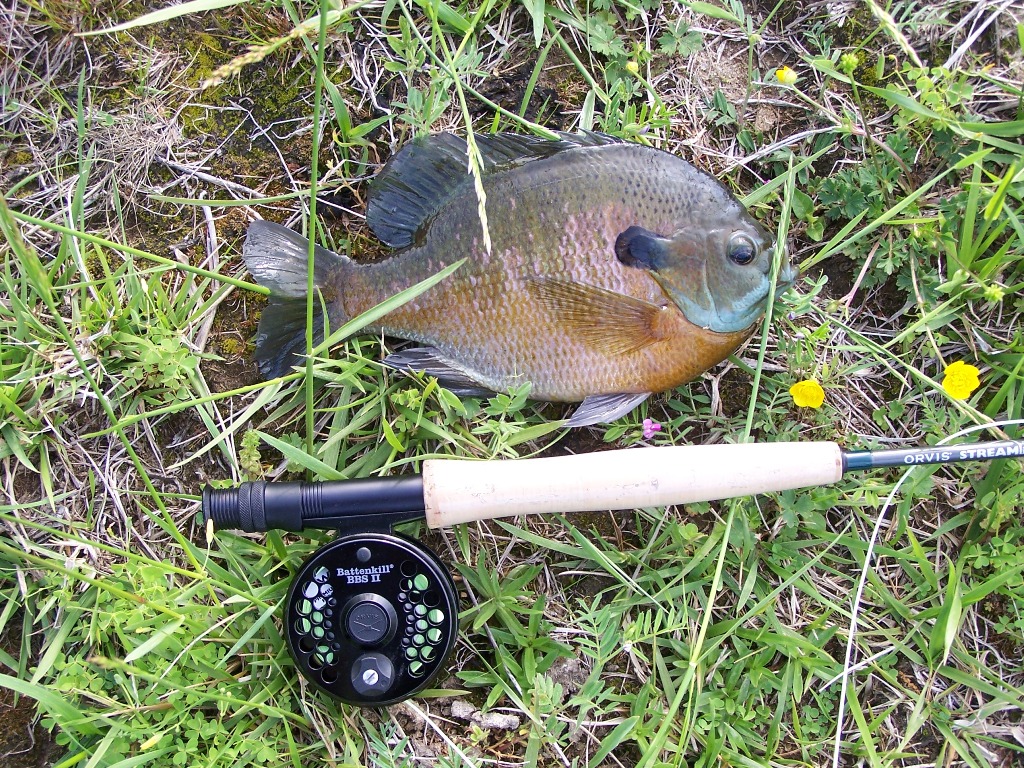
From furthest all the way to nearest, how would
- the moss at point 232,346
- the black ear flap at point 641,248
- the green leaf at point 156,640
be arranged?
the moss at point 232,346
the black ear flap at point 641,248
the green leaf at point 156,640

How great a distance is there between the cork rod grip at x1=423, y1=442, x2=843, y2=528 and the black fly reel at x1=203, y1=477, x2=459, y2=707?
8.0 inches

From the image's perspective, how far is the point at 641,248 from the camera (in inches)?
91.4

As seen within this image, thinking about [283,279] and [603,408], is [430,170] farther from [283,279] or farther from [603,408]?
[603,408]

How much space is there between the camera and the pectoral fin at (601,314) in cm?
232

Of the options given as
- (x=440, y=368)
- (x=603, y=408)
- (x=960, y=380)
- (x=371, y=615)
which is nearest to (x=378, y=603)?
(x=371, y=615)

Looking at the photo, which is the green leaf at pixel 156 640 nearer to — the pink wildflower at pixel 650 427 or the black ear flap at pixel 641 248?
the pink wildflower at pixel 650 427

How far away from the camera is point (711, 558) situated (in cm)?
244

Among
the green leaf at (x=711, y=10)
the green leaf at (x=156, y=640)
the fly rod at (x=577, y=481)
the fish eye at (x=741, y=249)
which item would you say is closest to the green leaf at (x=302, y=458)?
the fly rod at (x=577, y=481)

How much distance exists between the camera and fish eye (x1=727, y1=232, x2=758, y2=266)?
2.30 m

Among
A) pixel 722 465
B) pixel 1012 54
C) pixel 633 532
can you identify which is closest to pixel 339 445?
pixel 633 532

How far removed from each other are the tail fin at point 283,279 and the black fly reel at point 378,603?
67 cm

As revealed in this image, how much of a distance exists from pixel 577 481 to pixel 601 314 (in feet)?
1.77

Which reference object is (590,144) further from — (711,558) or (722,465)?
(711,558)

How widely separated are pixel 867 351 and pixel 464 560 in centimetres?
152
